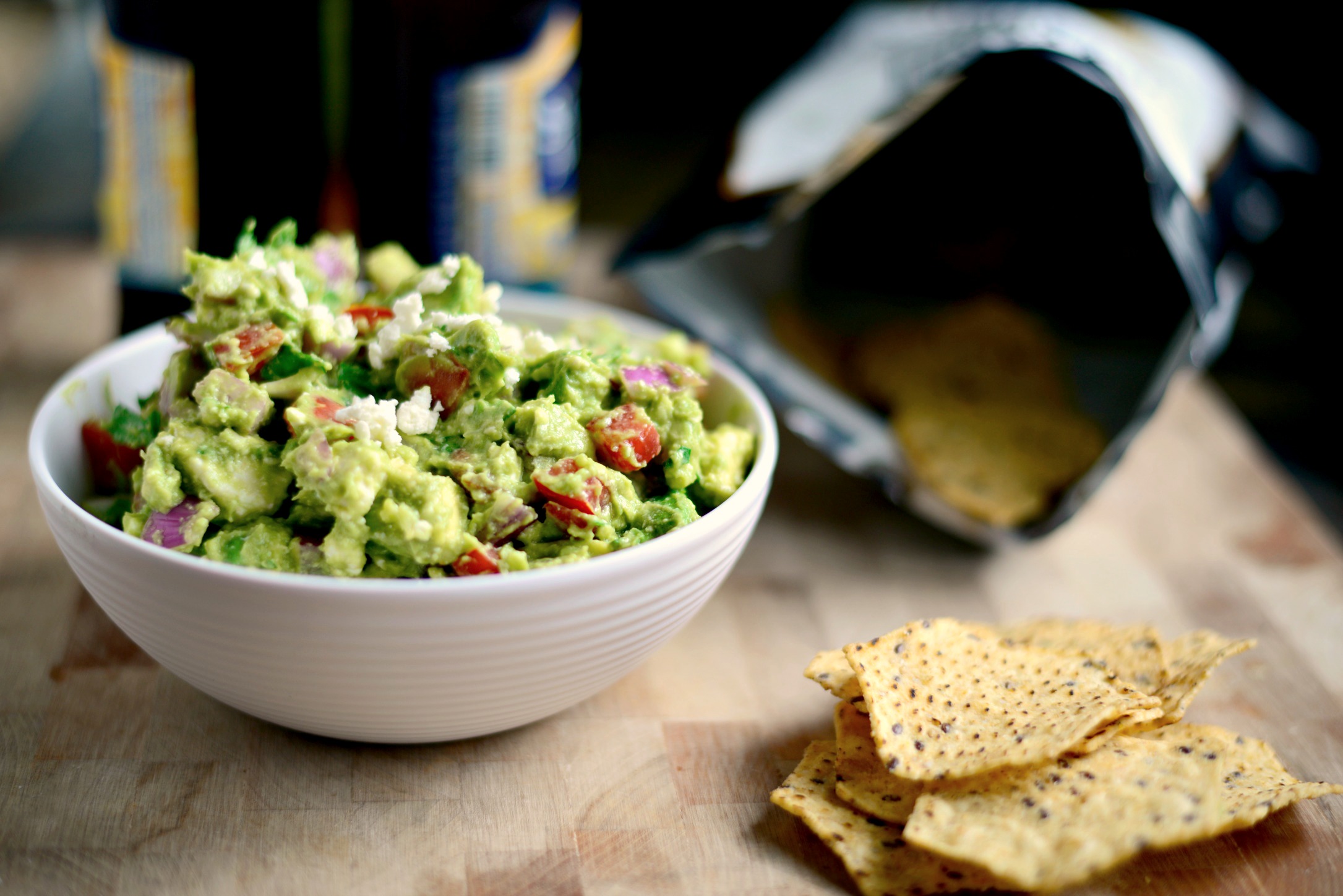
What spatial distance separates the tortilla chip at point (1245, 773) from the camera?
4.13ft

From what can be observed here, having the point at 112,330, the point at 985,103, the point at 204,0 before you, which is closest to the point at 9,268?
the point at 112,330

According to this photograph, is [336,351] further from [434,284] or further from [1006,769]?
[1006,769]

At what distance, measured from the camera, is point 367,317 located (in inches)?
55.9

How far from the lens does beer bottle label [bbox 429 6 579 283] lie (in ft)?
7.15

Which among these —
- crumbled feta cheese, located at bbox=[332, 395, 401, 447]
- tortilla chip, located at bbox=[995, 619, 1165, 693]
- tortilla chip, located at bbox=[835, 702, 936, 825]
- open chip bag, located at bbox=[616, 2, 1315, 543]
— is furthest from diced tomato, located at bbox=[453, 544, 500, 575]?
open chip bag, located at bbox=[616, 2, 1315, 543]

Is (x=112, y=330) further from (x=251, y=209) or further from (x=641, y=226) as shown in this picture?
(x=641, y=226)

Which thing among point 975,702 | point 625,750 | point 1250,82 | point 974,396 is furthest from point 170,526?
point 1250,82

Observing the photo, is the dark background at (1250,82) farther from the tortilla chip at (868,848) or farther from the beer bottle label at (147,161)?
the tortilla chip at (868,848)

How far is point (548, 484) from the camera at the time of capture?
49.3 inches

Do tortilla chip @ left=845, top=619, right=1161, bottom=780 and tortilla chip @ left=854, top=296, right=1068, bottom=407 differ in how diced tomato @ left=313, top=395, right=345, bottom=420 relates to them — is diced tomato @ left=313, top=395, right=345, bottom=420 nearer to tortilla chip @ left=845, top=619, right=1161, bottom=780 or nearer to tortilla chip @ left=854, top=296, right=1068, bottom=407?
tortilla chip @ left=845, top=619, right=1161, bottom=780

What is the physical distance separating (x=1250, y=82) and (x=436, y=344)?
10.0ft

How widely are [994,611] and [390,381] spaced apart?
1.02 m

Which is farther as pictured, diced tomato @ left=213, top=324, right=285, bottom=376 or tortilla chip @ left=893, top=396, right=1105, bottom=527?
tortilla chip @ left=893, top=396, right=1105, bottom=527

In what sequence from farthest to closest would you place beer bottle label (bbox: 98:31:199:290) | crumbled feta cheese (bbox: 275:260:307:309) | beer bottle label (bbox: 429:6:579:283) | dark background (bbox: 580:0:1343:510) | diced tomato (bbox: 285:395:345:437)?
dark background (bbox: 580:0:1343:510) → beer bottle label (bbox: 429:6:579:283) → beer bottle label (bbox: 98:31:199:290) → crumbled feta cheese (bbox: 275:260:307:309) → diced tomato (bbox: 285:395:345:437)
